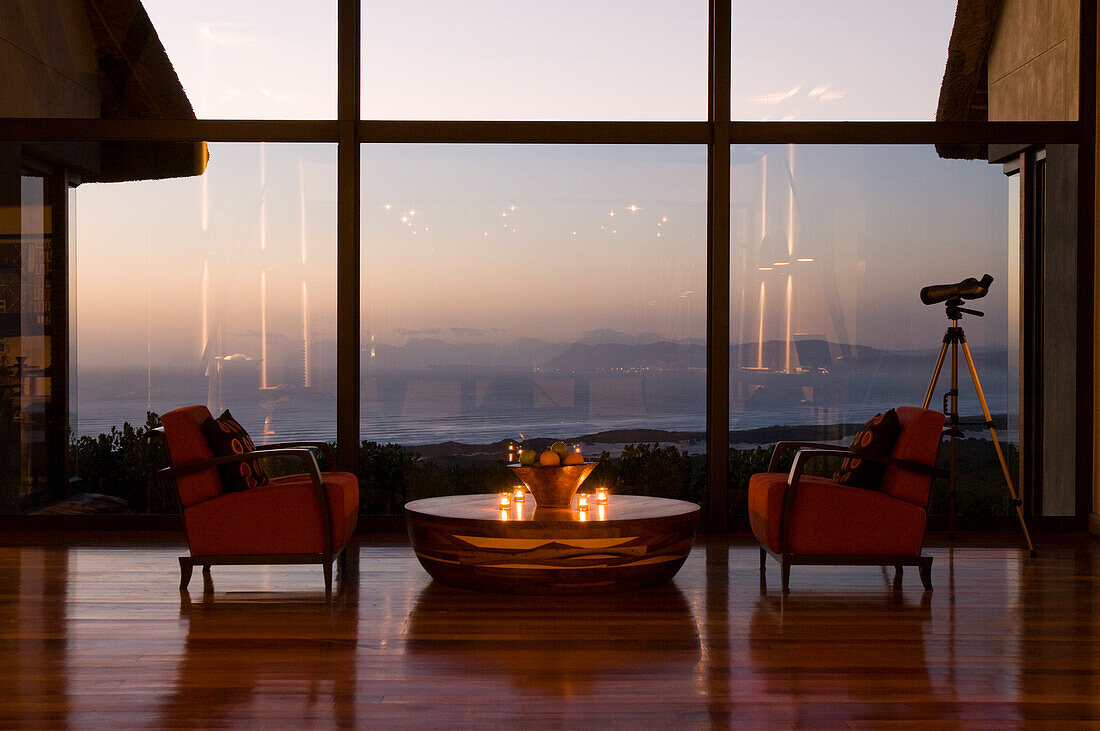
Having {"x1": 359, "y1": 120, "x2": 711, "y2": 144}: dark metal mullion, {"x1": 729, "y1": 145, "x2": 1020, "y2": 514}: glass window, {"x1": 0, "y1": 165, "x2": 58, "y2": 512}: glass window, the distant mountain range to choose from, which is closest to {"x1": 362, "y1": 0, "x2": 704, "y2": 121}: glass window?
{"x1": 359, "y1": 120, "x2": 711, "y2": 144}: dark metal mullion

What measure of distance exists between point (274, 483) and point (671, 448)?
259cm

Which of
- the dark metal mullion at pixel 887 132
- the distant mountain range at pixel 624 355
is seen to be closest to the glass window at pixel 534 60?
the dark metal mullion at pixel 887 132

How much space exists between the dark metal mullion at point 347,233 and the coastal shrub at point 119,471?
1.17 m

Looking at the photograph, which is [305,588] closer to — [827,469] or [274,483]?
[274,483]

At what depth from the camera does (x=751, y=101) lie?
6285mm

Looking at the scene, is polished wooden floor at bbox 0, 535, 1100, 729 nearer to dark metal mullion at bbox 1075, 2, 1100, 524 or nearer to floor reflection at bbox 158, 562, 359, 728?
floor reflection at bbox 158, 562, 359, 728

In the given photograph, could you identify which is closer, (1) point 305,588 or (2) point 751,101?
(1) point 305,588

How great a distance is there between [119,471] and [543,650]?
3821 millimetres

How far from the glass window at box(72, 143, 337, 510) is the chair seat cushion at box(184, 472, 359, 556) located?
68.6 inches

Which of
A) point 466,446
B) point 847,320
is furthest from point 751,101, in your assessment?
point 466,446

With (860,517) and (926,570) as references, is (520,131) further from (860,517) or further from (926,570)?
(926,570)

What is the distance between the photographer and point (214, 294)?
6289mm

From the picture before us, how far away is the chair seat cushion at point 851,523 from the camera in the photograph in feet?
14.8

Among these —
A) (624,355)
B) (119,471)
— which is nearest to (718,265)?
(624,355)
